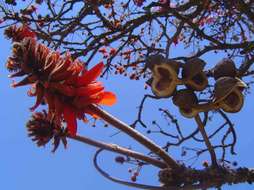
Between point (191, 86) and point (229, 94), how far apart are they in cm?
14

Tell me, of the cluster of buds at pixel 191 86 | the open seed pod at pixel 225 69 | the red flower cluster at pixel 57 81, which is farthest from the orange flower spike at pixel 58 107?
the open seed pod at pixel 225 69

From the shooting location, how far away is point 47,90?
5.55 feet

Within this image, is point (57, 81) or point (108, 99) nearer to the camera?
point (57, 81)

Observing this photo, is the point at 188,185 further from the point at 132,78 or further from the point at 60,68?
the point at 132,78

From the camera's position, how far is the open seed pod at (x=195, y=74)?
1.81 m

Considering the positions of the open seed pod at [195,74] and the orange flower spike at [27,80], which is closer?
the orange flower spike at [27,80]

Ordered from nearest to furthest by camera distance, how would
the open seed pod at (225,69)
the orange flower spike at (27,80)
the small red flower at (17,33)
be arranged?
the orange flower spike at (27,80), the open seed pod at (225,69), the small red flower at (17,33)

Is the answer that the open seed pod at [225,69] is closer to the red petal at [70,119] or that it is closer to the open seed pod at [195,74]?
the open seed pod at [195,74]

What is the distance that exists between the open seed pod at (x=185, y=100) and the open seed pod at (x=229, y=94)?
83 millimetres

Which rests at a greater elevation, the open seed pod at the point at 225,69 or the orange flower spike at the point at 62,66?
the open seed pod at the point at 225,69

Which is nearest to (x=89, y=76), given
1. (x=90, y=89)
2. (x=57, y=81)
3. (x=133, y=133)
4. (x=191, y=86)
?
(x=90, y=89)

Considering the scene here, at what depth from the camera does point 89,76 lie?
182 centimetres

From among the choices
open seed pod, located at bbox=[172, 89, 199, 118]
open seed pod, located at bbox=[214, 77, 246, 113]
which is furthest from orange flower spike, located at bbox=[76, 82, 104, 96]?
open seed pod, located at bbox=[214, 77, 246, 113]

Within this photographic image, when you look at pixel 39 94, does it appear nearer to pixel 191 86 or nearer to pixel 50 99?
pixel 50 99
